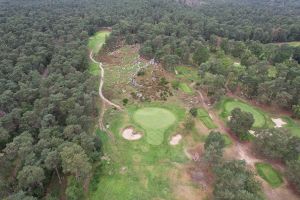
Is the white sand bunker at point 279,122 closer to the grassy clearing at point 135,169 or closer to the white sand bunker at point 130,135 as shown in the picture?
the grassy clearing at point 135,169

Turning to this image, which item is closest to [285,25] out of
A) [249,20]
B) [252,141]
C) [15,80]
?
[249,20]

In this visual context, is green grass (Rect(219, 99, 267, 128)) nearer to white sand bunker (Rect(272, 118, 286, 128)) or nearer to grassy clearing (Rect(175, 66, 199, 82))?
white sand bunker (Rect(272, 118, 286, 128))

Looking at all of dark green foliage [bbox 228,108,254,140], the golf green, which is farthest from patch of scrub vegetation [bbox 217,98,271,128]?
the golf green

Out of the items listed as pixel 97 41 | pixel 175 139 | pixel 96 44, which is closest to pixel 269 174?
pixel 175 139

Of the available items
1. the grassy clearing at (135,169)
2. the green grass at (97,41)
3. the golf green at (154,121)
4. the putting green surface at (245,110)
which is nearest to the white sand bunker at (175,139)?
the grassy clearing at (135,169)

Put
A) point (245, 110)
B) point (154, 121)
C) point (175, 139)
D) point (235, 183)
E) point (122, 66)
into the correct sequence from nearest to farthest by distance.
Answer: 1. point (235, 183)
2. point (175, 139)
3. point (154, 121)
4. point (245, 110)
5. point (122, 66)

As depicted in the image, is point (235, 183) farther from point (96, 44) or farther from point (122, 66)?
point (96, 44)

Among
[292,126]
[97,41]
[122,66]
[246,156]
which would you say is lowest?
[97,41]
